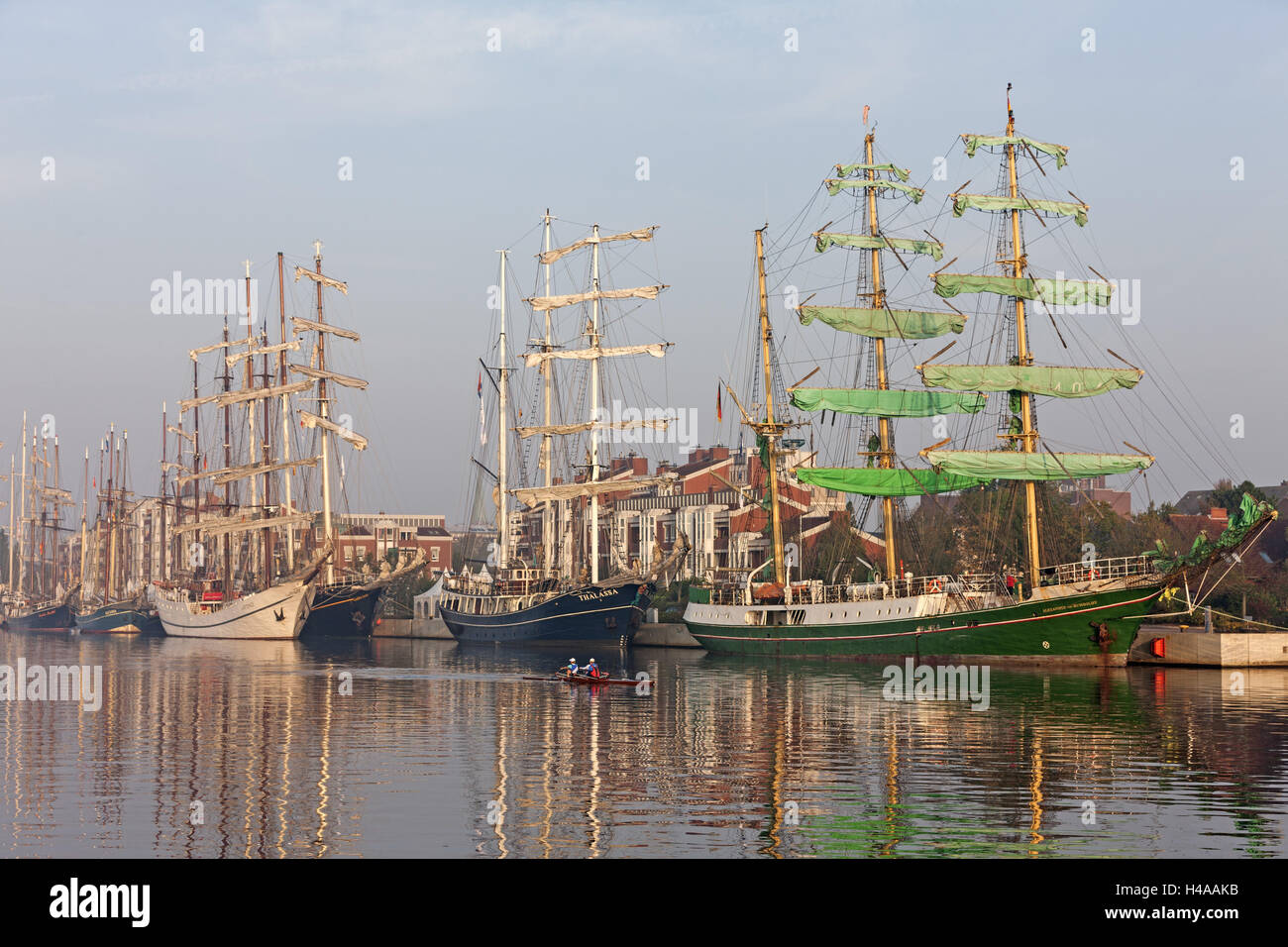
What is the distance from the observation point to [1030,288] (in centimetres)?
7569

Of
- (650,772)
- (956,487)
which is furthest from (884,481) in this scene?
(650,772)

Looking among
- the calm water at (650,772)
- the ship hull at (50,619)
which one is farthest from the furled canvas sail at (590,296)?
the ship hull at (50,619)

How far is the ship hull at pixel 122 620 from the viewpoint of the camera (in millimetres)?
147375

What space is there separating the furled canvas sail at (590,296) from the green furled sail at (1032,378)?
111 feet

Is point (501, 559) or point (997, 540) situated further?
point (501, 559)

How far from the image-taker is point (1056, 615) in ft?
216

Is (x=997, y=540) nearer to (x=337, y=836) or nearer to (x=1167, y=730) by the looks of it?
(x=1167, y=730)

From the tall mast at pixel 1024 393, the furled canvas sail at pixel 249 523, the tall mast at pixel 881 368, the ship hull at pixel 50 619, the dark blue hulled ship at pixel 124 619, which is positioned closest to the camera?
the tall mast at pixel 1024 393

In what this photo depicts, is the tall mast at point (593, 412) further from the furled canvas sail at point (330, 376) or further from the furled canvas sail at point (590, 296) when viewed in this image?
the furled canvas sail at point (330, 376)

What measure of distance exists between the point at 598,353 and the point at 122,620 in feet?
227

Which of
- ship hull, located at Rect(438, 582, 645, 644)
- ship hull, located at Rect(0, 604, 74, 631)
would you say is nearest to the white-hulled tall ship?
ship hull, located at Rect(438, 582, 645, 644)

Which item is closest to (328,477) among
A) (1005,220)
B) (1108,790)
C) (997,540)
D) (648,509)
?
(648,509)

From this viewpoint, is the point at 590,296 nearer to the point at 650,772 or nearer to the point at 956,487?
the point at 956,487

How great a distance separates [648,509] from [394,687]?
7889 cm
